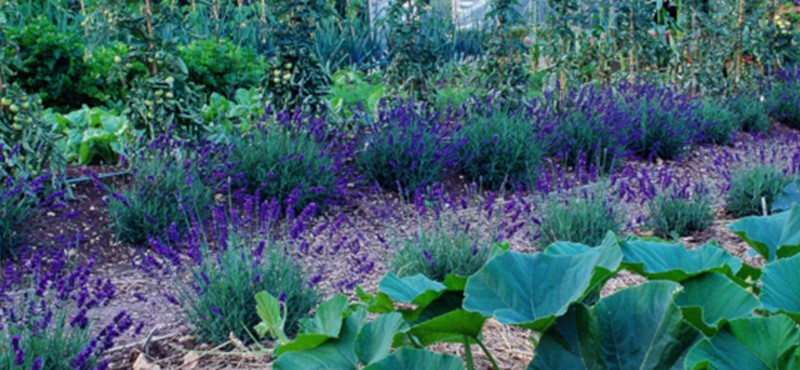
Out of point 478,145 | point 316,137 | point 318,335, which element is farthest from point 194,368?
point 478,145

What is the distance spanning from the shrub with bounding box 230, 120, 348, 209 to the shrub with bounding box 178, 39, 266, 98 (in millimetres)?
2999

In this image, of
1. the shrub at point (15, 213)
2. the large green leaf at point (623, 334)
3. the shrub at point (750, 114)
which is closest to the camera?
the large green leaf at point (623, 334)

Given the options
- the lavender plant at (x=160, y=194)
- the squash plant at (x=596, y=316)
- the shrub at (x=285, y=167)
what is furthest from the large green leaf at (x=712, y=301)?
the shrub at (x=285, y=167)

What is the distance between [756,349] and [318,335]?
653 millimetres

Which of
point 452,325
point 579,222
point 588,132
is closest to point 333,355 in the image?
point 452,325

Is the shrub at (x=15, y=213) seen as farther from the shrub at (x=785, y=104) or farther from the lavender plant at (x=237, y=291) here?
the shrub at (x=785, y=104)

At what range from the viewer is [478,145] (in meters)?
5.51

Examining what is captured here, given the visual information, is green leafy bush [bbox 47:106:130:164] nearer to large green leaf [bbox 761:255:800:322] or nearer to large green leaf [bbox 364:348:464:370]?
large green leaf [bbox 364:348:464:370]

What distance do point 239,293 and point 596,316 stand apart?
153cm

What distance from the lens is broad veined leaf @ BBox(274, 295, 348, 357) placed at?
1430 millimetres

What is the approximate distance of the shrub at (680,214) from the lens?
166 inches

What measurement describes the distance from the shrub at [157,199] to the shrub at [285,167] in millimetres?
292

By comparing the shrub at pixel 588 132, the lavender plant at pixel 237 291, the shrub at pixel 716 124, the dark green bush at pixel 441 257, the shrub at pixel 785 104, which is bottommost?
the shrub at pixel 785 104

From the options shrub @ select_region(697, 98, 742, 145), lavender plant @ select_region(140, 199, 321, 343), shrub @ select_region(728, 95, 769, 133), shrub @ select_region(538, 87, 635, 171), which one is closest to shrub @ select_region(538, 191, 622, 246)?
lavender plant @ select_region(140, 199, 321, 343)
